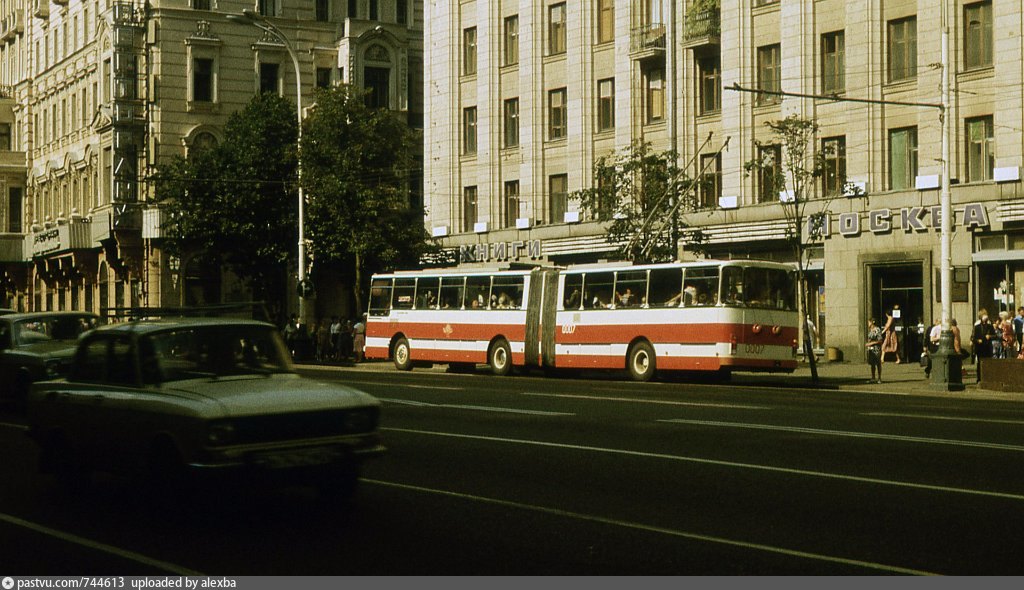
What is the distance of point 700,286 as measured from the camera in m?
32.8

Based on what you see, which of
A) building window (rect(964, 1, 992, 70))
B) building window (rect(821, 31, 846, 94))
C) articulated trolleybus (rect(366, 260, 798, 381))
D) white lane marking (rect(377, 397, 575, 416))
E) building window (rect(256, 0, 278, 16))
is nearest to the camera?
white lane marking (rect(377, 397, 575, 416))

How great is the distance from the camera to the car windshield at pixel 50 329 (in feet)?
70.1

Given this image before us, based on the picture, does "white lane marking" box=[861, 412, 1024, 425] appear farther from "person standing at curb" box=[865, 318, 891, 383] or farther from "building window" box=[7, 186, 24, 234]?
"building window" box=[7, 186, 24, 234]

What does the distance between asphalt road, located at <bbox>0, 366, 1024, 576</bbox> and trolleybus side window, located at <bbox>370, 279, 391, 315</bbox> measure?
23.3 metres

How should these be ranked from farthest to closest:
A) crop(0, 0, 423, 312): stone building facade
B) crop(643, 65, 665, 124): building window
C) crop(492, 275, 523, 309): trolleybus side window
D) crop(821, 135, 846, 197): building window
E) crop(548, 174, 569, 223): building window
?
crop(0, 0, 423, 312): stone building facade → crop(548, 174, 569, 223): building window → crop(643, 65, 665, 124): building window → crop(821, 135, 846, 197): building window → crop(492, 275, 523, 309): trolleybus side window

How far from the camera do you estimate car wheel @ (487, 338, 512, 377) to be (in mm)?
37375

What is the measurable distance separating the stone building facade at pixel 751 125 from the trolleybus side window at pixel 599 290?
505 cm

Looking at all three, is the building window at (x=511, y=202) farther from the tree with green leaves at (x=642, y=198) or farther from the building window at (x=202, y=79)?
the building window at (x=202, y=79)

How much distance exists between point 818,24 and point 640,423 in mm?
25865

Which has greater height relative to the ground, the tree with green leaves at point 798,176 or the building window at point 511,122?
the building window at point 511,122

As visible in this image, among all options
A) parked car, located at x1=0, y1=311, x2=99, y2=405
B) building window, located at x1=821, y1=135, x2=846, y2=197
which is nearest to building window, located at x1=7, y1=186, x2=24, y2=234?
building window, located at x1=821, y1=135, x2=846, y2=197

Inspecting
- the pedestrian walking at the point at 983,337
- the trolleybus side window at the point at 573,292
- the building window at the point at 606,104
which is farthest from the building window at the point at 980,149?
the building window at the point at 606,104

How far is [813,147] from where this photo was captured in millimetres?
41344

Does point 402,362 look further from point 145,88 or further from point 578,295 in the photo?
point 145,88
